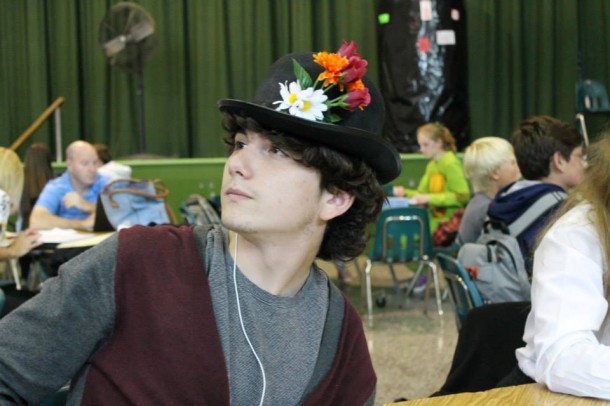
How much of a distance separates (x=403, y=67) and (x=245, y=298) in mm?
7490

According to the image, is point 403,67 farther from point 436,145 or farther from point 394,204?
point 394,204

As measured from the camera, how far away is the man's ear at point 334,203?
169 cm

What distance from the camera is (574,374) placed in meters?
1.77

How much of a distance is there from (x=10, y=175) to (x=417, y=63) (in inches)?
206

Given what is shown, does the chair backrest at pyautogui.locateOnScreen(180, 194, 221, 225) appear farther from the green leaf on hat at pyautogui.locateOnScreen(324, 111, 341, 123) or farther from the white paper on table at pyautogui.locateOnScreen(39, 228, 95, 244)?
the green leaf on hat at pyautogui.locateOnScreen(324, 111, 341, 123)

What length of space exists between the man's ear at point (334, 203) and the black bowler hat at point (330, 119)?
0.25 feet

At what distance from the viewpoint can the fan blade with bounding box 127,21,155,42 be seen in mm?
8867

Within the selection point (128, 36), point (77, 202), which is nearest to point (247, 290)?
point (77, 202)

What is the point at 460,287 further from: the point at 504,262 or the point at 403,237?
the point at 403,237

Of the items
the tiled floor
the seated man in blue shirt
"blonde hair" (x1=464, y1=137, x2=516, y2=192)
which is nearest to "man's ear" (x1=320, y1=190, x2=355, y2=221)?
the tiled floor

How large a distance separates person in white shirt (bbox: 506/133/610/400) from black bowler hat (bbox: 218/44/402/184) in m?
0.46

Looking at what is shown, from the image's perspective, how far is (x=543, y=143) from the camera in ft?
11.8

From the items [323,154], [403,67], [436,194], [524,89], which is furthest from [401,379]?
[524,89]

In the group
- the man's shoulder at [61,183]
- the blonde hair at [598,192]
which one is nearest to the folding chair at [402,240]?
the man's shoulder at [61,183]
